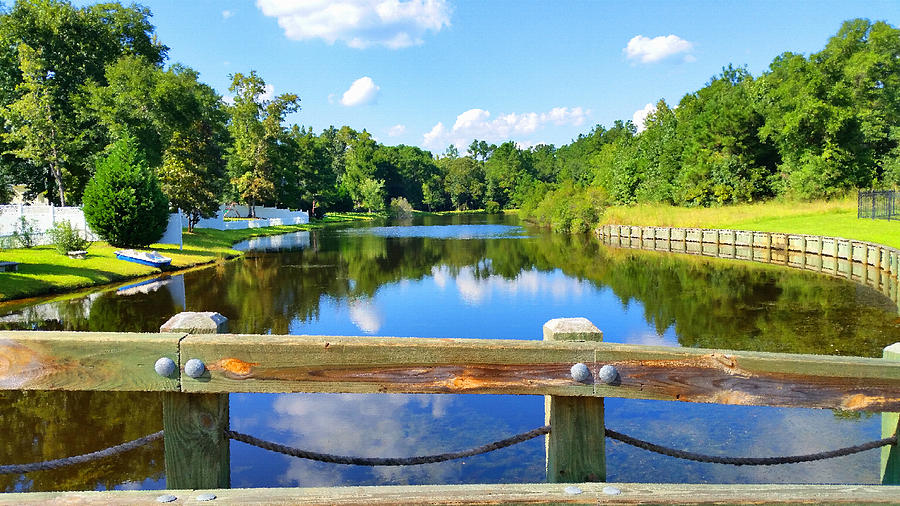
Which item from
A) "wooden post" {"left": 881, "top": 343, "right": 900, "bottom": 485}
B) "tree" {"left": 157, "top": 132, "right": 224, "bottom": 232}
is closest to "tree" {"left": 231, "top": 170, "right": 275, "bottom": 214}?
"tree" {"left": 157, "top": 132, "right": 224, "bottom": 232}

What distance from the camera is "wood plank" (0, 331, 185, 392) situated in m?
2.70

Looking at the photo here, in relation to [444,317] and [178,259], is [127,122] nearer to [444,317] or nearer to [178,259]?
[178,259]

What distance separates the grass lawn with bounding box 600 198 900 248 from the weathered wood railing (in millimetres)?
33961

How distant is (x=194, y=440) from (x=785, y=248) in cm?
3751

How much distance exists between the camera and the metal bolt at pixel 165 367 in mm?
2646

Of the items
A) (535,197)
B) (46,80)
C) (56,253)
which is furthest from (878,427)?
(535,197)

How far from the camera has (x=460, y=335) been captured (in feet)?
51.5

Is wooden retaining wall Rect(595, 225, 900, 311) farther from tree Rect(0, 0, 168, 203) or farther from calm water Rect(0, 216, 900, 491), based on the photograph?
tree Rect(0, 0, 168, 203)

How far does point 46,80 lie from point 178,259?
1927 cm

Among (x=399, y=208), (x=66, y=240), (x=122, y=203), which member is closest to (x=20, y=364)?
(x=66, y=240)

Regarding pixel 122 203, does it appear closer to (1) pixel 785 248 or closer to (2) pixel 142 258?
(2) pixel 142 258

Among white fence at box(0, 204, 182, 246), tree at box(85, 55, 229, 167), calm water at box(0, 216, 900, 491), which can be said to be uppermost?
tree at box(85, 55, 229, 167)

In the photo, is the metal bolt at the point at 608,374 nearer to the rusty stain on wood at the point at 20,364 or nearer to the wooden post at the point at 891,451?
the wooden post at the point at 891,451

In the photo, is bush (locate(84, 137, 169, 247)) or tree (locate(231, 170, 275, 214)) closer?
bush (locate(84, 137, 169, 247))
